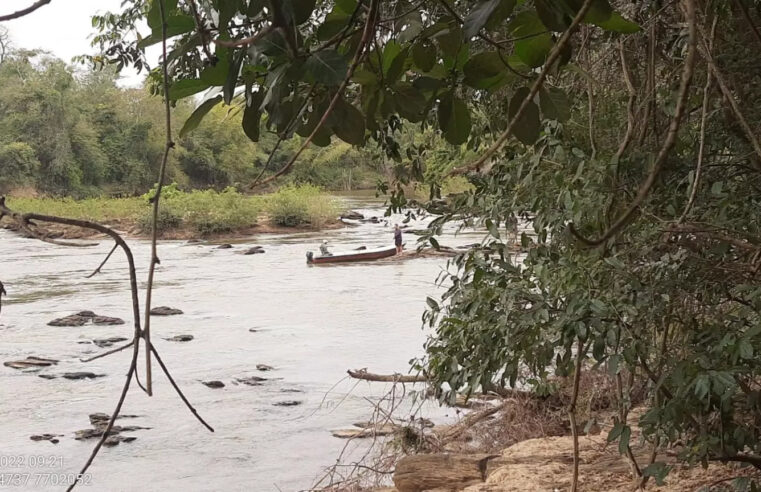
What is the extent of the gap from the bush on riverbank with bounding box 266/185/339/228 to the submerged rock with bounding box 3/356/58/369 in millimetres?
12238

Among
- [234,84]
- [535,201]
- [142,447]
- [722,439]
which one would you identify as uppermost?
[234,84]

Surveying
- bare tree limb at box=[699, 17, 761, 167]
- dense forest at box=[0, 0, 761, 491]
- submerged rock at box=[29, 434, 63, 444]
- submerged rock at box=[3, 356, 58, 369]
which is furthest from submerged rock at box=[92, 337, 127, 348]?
bare tree limb at box=[699, 17, 761, 167]

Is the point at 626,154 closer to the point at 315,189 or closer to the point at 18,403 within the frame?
the point at 18,403

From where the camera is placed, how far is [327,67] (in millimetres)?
600

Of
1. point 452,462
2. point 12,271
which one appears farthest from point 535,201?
point 12,271

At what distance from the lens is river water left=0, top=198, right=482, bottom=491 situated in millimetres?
5387

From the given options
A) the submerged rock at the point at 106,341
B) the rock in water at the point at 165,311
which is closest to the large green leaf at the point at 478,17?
the submerged rock at the point at 106,341

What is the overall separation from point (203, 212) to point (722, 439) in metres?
18.3

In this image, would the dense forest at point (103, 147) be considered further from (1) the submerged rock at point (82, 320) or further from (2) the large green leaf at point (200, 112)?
(2) the large green leaf at point (200, 112)

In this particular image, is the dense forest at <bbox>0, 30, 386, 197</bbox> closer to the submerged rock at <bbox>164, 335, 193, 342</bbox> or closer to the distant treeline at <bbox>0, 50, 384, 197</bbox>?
the distant treeline at <bbox>0, 50, 384, 197</bbox>

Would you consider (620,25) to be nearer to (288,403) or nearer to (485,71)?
(485,71)

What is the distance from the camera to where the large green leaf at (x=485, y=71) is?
0.72 m

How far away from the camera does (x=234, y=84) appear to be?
635 mm

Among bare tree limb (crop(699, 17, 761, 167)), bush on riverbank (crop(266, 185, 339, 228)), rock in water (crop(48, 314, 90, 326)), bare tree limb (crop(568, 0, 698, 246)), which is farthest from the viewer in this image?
bush on riverbank (crop(266, 185, 339, 228))
